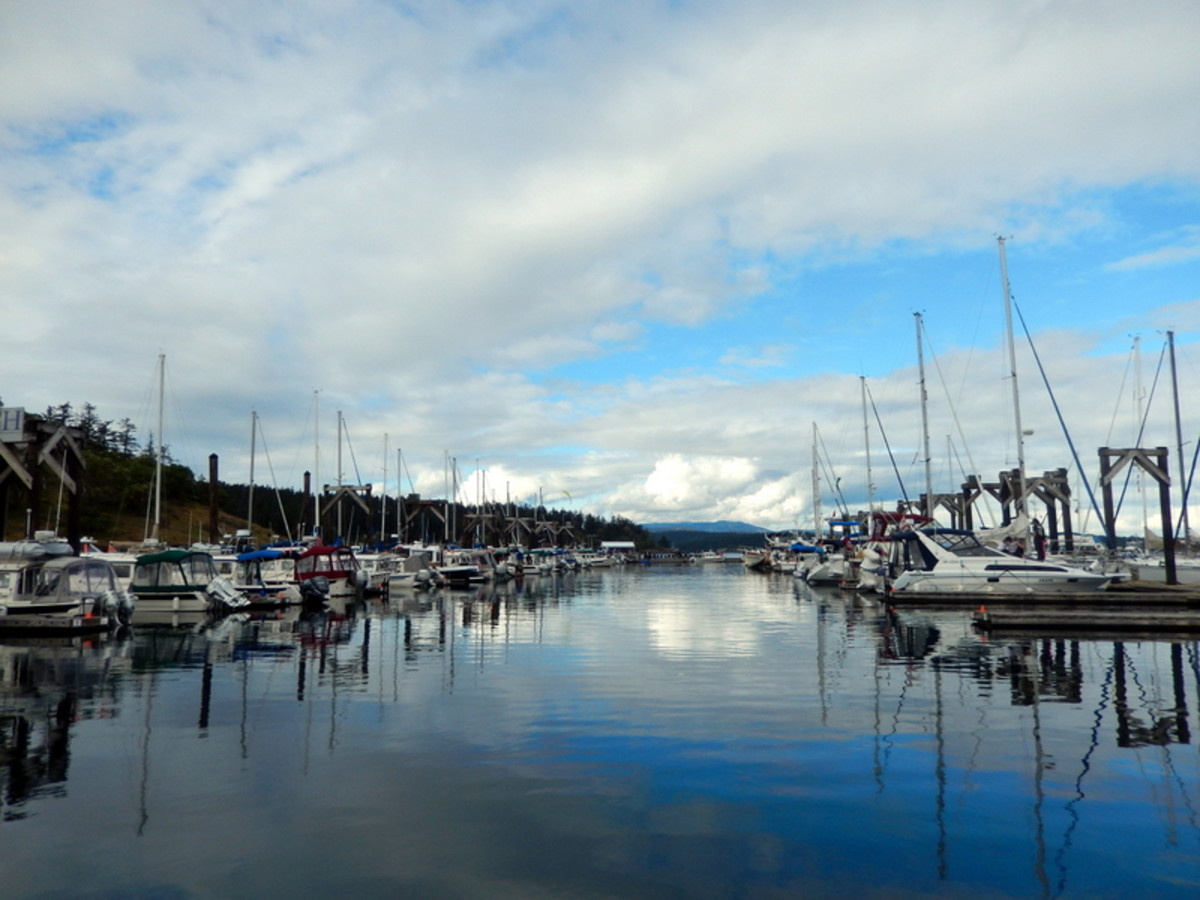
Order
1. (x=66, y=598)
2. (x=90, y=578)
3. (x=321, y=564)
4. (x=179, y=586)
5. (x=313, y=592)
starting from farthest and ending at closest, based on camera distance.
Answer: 1. (x=321, y=564)
2. (x=313, y=592)
3. (x=179, y=586)
4. (x=90, y=578)
5. (x=66, y=598)

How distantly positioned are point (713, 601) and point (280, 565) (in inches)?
1105

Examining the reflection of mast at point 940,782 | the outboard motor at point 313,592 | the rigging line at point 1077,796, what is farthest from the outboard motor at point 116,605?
the rigging line at point 1077,796

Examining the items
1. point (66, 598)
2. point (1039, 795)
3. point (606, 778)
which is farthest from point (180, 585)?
point (1039, 795)

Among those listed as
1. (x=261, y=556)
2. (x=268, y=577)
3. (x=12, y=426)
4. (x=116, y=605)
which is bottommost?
(x=268, y=577)

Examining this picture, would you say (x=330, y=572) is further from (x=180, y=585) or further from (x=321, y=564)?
(x=180, y=585)

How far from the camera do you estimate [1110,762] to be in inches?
492

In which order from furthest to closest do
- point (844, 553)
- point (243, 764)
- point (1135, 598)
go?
point (844, 553), point (1135, 598), point (243, 764)

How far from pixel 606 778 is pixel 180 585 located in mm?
35417

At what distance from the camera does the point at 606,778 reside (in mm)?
11867

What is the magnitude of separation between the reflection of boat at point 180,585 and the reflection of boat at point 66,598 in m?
4.56

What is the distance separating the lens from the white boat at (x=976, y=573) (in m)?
41.3

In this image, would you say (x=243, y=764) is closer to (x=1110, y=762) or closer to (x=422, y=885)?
(x=422, y=885)

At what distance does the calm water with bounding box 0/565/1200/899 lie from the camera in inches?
339

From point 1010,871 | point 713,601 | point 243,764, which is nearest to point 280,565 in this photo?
point 713,601
